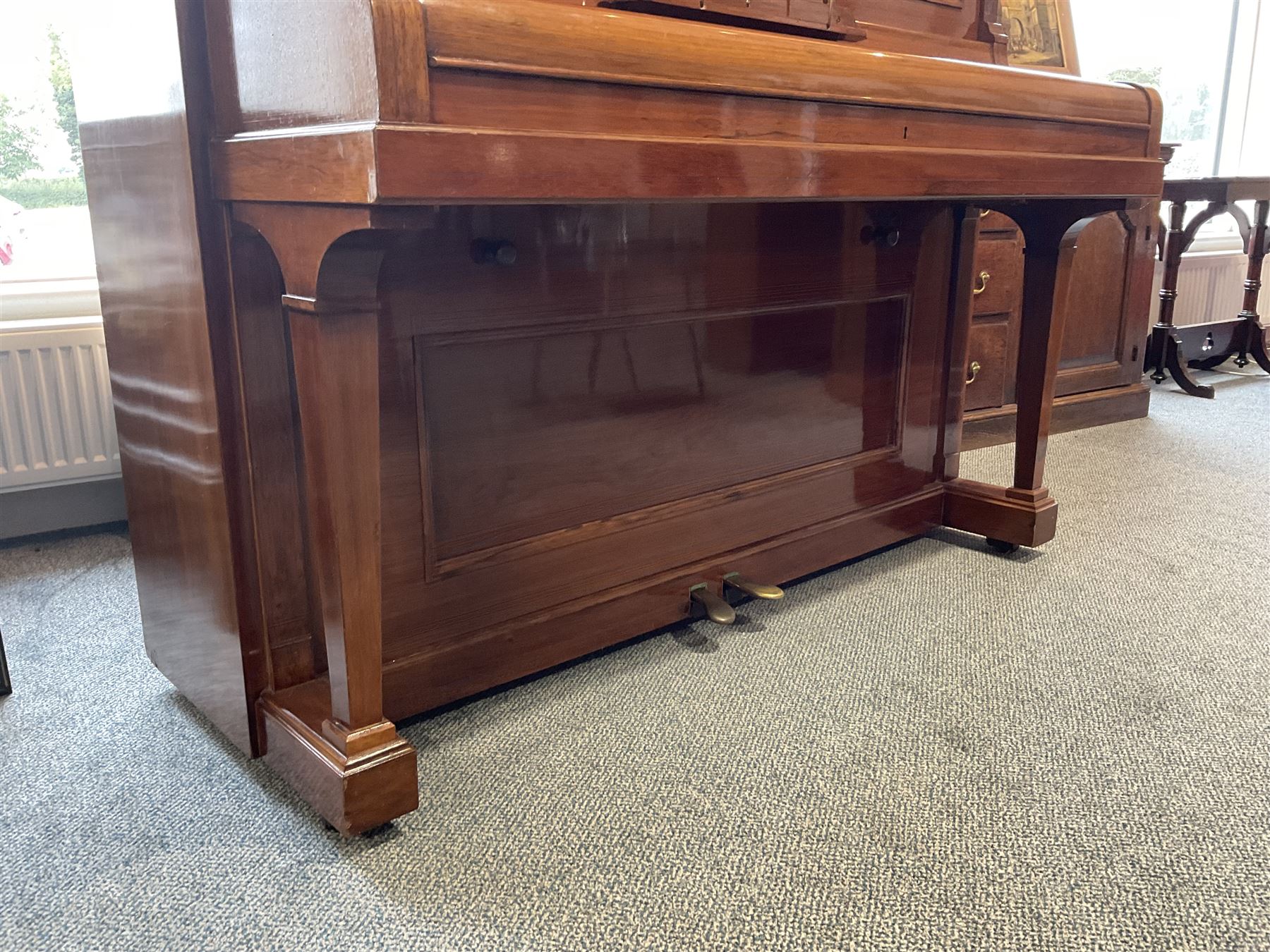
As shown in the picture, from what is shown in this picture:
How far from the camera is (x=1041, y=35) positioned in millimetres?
2521

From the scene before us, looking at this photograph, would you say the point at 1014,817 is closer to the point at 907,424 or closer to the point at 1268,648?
the point at 1268,648

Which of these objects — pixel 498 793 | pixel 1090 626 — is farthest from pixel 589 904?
pixel 1090 626

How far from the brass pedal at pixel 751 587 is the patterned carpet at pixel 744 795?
7cm

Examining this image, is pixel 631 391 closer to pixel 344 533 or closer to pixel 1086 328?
pixel 344 533

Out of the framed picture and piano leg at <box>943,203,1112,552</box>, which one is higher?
the framed picture

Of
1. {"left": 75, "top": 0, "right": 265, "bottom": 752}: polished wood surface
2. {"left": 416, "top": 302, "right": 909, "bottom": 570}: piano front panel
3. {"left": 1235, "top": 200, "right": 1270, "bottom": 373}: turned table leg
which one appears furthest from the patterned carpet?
{"left": 1235, "top": 200, "right": 1270, "bottom": 373}: turned table leg

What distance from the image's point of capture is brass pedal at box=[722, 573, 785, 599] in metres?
1.66

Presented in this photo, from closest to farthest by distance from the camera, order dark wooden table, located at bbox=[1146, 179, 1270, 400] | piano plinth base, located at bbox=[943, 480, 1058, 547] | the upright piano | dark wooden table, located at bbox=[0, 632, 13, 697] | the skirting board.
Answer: the upright piano → dark wooden table, located at bbox=[0, 632, 13, 697] → piano plinth base, located at bbox=[943, 480, 1058, 547] → the skirting board → dark wooden table, located at bbox=[1146, 179, 1270, 400]

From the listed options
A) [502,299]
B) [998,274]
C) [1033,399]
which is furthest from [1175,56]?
[502,299]

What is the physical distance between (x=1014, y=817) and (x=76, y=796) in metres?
1.12

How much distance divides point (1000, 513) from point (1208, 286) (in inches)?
122

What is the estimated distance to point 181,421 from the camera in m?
1.24

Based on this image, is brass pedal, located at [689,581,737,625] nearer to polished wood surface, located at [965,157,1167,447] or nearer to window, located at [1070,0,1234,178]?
polished wood surface, located at [965,157,1167,447]

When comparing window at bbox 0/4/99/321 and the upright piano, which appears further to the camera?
window at bbox 0/4/99/321
